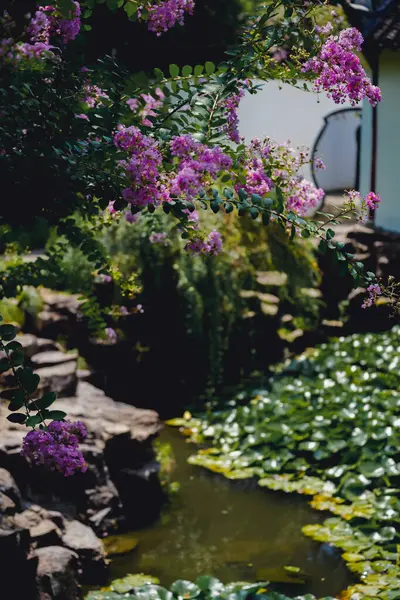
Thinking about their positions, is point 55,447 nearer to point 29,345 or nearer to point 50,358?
point 50,358

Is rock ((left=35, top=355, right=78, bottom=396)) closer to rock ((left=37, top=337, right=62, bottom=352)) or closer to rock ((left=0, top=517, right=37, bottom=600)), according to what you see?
rock ((left=37, top=337, right=62, bottom=352))

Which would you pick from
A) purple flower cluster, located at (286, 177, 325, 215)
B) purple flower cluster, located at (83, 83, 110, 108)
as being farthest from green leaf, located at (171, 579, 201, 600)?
purple flower cluster, located at (83, 83, 110, 108)

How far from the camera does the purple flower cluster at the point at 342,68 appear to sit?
326cm

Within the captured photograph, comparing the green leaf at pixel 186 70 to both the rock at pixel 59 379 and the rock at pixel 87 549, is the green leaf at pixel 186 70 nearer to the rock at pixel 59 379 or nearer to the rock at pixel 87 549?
the rock at pixel 87 549

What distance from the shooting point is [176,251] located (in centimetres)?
945

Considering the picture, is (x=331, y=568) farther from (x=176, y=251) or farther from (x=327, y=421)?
(x=176, y=251)

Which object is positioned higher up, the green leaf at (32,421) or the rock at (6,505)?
the green leaf at (32,421)

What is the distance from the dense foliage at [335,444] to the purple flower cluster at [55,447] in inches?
112

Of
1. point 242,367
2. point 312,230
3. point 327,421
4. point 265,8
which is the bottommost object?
point 242,367

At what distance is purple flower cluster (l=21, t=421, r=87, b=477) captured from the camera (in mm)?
2885

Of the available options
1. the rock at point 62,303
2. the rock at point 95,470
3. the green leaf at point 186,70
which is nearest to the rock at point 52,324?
the rock at point 62,303

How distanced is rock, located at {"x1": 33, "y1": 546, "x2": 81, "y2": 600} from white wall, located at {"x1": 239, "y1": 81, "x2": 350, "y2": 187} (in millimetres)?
12466

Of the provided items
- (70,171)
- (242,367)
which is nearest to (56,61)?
(70,171)

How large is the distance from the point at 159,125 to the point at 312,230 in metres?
0.77
